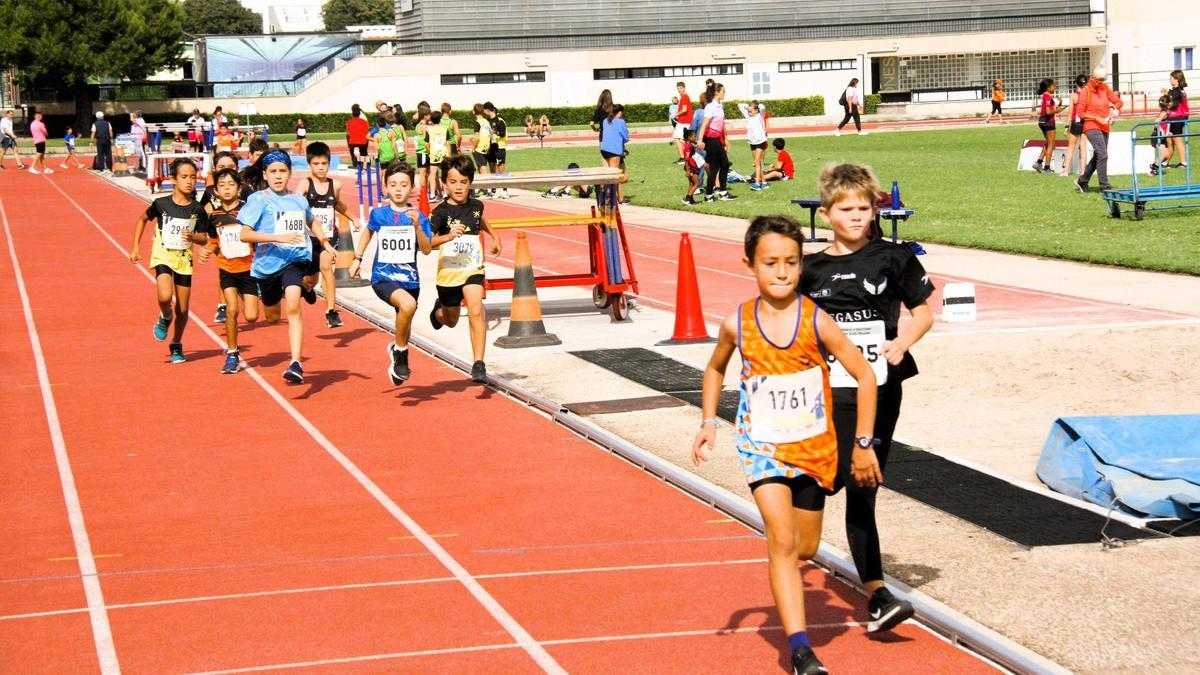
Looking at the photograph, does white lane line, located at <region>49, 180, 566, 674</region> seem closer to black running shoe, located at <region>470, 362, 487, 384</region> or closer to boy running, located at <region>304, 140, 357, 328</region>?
black running shoe, located at <region>470, 362, 487, 384</region>

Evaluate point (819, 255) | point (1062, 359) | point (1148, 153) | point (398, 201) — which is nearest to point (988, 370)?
point (1062, 359)

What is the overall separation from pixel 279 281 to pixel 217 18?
134225 millimetres

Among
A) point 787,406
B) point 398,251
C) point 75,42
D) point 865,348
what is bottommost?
point 787,406

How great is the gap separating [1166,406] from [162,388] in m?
8.05

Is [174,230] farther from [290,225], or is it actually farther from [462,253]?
[462,253]

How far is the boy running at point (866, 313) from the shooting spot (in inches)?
247

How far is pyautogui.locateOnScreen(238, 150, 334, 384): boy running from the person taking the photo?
43.6 feet

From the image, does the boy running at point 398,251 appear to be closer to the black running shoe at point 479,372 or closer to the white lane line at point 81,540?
the black running shoe at point 479,372

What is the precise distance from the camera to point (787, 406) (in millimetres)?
5941

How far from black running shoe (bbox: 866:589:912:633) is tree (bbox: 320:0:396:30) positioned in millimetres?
140984

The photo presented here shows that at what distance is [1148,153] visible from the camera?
30109 millimetres

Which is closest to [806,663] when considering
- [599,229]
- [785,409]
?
[785,409]

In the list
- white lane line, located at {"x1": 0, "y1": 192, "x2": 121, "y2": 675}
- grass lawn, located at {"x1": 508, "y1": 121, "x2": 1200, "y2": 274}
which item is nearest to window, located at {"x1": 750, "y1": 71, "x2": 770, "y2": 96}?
grass lawn, located at {"x1": 508, "y1": 121, "x2": 1200, "y2": 274}

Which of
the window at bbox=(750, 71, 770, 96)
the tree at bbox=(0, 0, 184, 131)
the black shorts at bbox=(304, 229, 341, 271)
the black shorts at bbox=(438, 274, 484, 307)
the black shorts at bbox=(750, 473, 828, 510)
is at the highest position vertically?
the tree at bbox=(0, 0, 184, 131)
